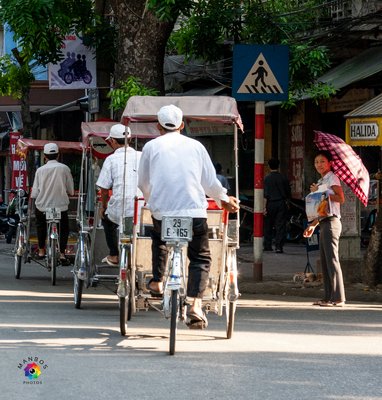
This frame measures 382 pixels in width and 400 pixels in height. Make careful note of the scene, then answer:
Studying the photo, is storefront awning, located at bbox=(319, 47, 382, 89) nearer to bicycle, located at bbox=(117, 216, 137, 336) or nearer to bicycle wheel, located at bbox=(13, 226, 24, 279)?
bicycle wheel, located at bbox=(13, 226, 24, 279)

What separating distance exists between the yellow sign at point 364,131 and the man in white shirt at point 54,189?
12.9ft

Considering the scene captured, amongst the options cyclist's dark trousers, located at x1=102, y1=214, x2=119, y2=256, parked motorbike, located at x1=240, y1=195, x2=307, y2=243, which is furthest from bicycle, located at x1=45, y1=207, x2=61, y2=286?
parked motorbike, located at x1=240, y1=195, x2=307, y2=243

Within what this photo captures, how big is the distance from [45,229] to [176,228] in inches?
318

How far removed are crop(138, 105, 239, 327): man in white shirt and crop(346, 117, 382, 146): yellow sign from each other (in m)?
5.57

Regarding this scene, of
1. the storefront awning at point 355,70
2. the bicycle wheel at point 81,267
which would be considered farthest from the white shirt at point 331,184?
the storefront awning at point 355,70

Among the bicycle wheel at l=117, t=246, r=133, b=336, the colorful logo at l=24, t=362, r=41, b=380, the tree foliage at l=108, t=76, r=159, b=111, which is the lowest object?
the colorful logo at l=24, t=362, r=41, b=380

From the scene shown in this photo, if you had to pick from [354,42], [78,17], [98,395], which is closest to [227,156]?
[354,42]

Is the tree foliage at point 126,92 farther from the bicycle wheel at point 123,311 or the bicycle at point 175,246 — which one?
the bicycle at point 175,246

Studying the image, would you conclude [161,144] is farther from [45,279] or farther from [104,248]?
[45,279]

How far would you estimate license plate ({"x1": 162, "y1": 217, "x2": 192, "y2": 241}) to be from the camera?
30.6ft

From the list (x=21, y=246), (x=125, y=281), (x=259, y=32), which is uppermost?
(x=259, y=32)

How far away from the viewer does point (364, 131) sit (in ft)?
50.1

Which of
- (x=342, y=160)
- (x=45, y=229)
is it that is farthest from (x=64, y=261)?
(x=342, y=160)

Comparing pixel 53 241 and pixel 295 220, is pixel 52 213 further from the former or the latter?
pixel 295 220
